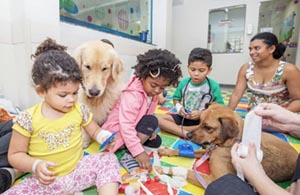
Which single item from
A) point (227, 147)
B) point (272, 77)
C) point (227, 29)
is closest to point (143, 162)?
point (227, 147)

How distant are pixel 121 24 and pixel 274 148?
292 cm

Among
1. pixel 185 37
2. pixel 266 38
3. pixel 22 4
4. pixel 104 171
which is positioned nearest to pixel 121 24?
pixel 185 37

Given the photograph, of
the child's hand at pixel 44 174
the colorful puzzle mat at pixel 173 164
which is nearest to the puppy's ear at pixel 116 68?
the colorful puzzle mat at pixel 173 164

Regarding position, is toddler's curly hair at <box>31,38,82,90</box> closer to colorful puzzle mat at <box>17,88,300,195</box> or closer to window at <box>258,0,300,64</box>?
colorful puzzle mat at <box>17,88,300,195</box>

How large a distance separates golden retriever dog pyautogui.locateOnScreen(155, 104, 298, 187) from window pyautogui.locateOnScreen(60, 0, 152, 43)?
1.70 metres

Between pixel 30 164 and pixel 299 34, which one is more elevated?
pixel 299 34

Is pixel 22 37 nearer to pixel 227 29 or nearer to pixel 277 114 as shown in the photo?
pixel 277 114

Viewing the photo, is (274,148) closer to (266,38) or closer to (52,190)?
(52,190)

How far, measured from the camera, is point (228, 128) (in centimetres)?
98

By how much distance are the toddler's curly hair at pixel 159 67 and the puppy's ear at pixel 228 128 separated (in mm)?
362

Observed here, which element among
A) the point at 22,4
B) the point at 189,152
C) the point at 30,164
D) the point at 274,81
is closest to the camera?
the point at 30,164

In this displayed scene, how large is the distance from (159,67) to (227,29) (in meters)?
3.37

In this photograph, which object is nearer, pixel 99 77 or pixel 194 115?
pixel 99 77

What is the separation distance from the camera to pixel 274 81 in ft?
5.20
